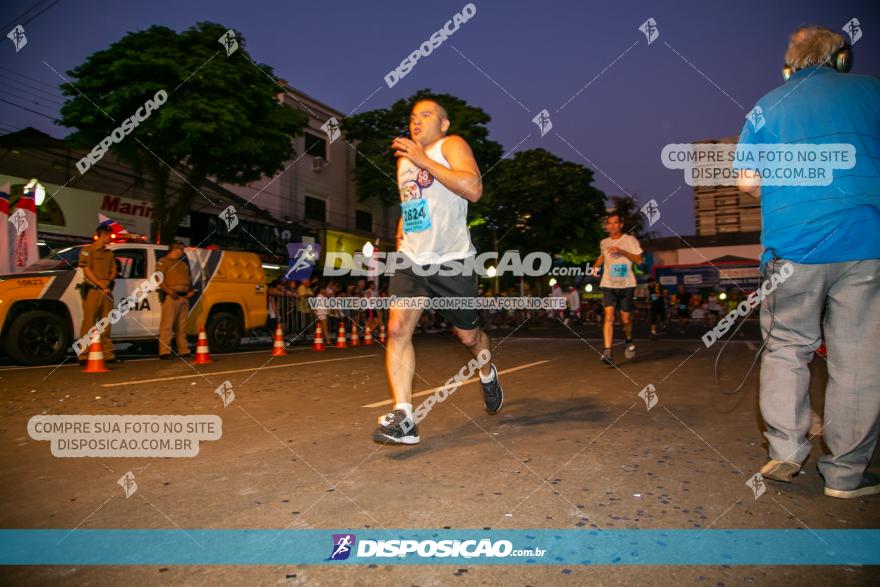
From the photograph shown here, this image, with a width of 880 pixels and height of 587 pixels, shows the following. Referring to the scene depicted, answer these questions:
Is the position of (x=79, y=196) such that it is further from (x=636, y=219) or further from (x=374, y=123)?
(x=636, y=219)

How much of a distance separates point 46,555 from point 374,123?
31.8 metres

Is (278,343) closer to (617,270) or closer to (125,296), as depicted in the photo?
(125,296)

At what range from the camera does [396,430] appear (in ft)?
10.8

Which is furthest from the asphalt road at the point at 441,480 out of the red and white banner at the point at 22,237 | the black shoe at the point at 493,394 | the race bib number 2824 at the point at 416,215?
the red and white banner at the point at 22,237

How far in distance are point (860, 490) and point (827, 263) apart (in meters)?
1.03

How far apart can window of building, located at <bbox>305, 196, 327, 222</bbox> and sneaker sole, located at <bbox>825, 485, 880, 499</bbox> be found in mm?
29247

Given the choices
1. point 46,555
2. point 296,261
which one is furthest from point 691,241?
point 46,555

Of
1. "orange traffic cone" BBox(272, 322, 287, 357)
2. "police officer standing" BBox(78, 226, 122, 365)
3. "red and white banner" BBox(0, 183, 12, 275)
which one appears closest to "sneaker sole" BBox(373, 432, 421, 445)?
"police officer standing" BBox(78, 226, 122, 365)

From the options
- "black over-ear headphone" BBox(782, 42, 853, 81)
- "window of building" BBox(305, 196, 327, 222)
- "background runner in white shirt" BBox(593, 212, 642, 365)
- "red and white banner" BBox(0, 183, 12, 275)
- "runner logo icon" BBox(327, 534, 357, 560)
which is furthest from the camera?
"window of building" BBox(305, 196, 327, 222)

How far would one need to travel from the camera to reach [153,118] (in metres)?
16.3

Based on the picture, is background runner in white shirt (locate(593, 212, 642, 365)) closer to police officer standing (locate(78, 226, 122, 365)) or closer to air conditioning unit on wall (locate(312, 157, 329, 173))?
police officer standing (locate(78, 226, 122, 365))

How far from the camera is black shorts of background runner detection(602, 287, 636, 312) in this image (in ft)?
27.8

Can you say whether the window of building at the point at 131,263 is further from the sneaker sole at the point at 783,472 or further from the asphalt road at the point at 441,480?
the sneaker sole at the point at 783,472

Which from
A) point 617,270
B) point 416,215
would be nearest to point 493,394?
point 416,215
